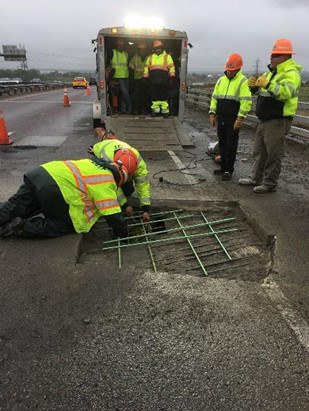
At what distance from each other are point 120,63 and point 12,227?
22.0ft

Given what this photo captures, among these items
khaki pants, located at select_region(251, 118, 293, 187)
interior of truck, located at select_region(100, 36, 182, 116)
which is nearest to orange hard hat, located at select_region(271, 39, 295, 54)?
khaki pants, located at select_region(251, 118, 293, 187)

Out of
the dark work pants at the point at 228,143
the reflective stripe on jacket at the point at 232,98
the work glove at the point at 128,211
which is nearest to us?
the work glove at the point at 128,211

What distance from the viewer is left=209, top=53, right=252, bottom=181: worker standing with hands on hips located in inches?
224

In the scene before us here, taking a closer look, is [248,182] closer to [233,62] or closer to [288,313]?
[233,62]

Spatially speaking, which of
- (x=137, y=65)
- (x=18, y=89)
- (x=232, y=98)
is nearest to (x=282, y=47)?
(x=232, y=98)

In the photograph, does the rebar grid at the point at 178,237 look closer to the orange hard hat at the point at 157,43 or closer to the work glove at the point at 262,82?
the work glove at the point at 262,82

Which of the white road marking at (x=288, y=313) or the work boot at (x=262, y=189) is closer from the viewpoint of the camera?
the white road marking at (x=288, y=313)

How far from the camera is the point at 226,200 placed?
5223 millimetres

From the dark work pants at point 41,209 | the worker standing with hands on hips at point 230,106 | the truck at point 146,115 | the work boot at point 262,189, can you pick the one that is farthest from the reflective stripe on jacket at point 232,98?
the dark work pants at point 41,209

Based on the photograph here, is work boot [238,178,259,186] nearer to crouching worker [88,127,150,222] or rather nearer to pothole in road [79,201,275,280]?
pothole in road [79,201,275,280]

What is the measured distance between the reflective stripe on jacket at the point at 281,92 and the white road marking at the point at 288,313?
2.71 meters

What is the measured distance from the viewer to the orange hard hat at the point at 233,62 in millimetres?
5652

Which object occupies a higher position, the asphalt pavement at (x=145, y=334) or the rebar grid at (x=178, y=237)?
the asphalt pavement at (x=145, y=334)

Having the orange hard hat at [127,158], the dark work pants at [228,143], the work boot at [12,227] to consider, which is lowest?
the work boot at [12,227]
